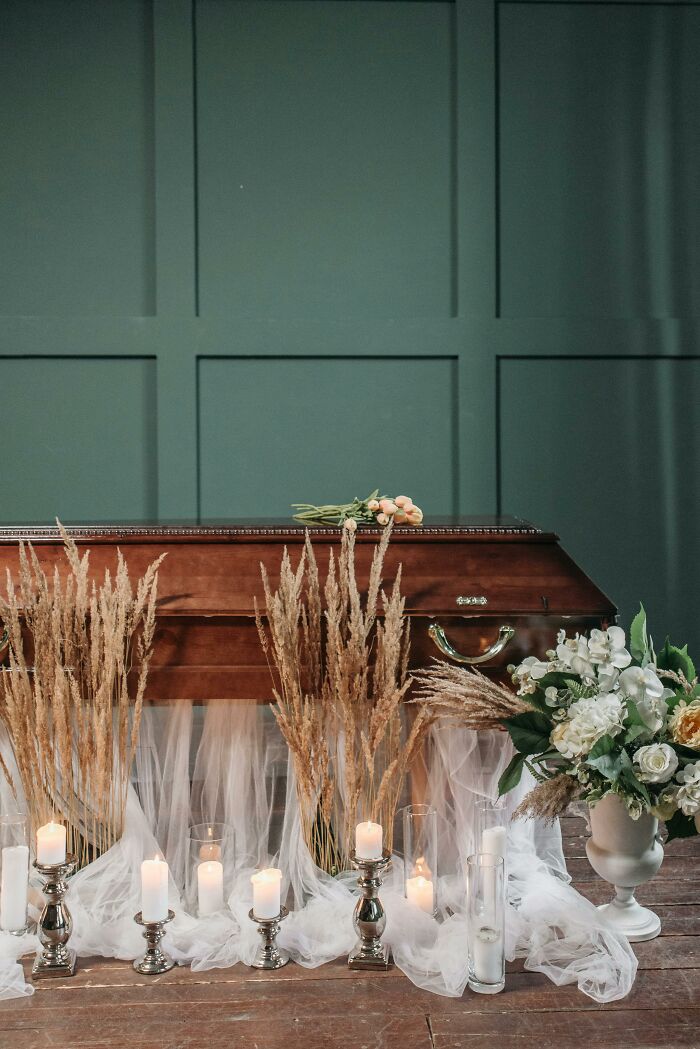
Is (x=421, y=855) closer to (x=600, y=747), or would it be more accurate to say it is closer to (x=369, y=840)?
(x=369, y=840)

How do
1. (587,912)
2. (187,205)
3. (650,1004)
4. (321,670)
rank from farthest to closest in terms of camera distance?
1. (187,205)
2. (321,670)
3. (587,912)
4. (650,1004)

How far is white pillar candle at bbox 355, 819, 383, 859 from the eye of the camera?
5.38 feet

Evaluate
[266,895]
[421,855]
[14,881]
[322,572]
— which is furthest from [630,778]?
[14,881]

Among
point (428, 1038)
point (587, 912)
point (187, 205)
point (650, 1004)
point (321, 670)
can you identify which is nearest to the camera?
point (428, 1038)

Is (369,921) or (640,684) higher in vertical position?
(640,684)

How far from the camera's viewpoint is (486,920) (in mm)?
1537

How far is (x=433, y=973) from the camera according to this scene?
5.28 ft

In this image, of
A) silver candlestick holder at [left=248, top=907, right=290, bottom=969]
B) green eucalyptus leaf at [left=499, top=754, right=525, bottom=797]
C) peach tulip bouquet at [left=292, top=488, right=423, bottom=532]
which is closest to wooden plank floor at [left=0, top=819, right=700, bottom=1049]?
silver candlestick holder at [left=248, top=907, right=290, bottom=969]

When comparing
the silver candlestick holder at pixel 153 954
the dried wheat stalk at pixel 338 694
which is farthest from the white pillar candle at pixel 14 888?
the dried wheat stalk at pixel 338 694

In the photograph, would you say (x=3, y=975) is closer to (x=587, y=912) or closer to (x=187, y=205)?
(x=587, y=912)

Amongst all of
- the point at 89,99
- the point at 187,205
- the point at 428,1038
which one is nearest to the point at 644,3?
the point at 187,205

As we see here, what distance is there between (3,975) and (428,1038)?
76 cm

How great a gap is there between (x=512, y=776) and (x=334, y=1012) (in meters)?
0.51

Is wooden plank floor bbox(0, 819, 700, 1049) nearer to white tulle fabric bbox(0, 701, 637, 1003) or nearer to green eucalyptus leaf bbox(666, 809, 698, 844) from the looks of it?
white tulle fabric bbox(0, 701, 637, 1003)
